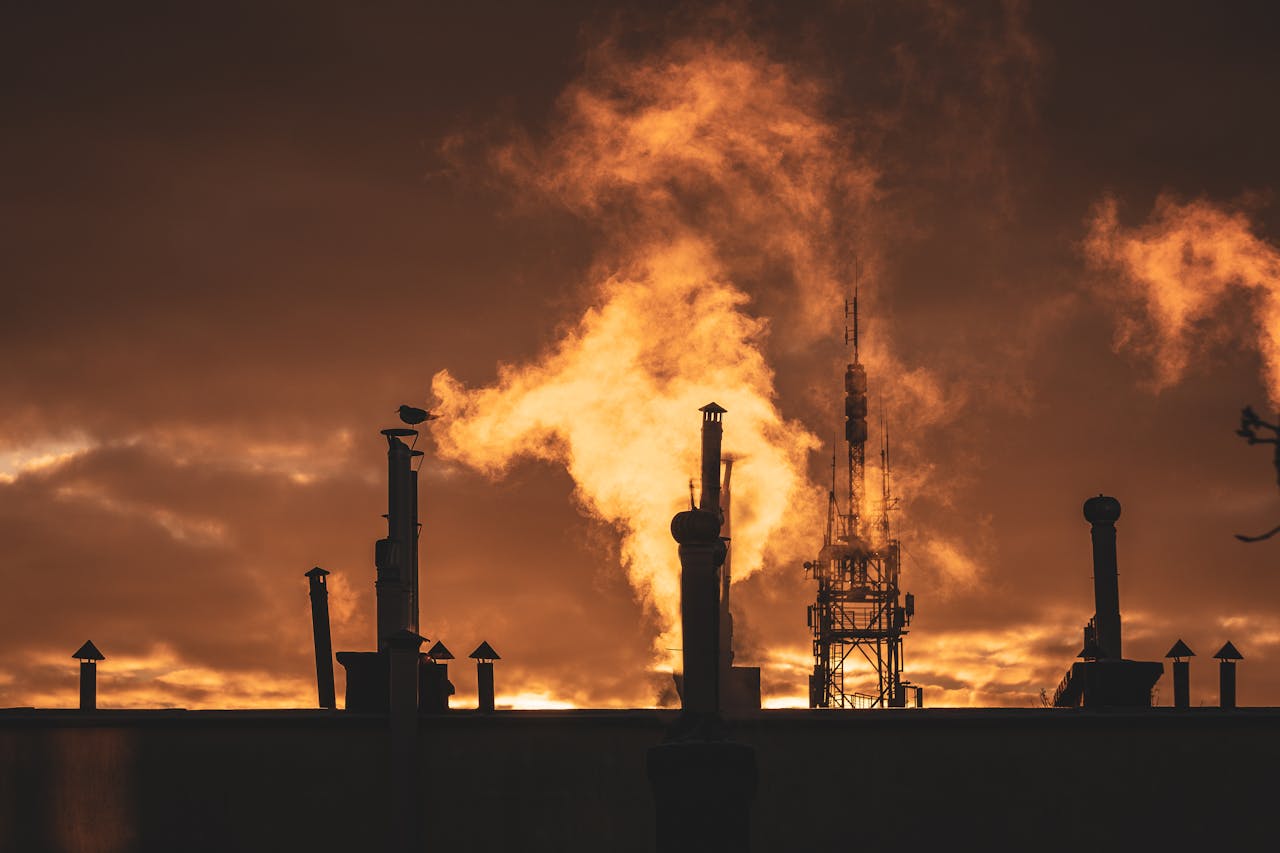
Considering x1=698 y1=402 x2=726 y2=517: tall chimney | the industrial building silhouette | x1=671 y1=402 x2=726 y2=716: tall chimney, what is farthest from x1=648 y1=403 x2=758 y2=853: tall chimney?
x1=698 y1=402 x2=726 y2=517: tall chimney

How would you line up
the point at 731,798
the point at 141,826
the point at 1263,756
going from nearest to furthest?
1. the point at 731,798
2. the point at 1263,756
3. the point at 141,826

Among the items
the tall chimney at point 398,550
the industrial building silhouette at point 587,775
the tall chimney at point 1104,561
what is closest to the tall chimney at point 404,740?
the industrial building silhouette at point 587,775

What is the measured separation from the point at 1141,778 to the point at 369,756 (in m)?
13.1

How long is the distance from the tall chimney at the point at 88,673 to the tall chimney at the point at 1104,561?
1992cm

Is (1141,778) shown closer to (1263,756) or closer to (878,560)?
(1263,756)

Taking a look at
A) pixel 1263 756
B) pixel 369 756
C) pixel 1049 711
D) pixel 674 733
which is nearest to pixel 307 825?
pixel 369 756

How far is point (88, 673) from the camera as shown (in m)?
34.5

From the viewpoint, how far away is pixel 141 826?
30484mm

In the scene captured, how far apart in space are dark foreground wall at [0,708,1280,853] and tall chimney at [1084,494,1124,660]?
5.12m

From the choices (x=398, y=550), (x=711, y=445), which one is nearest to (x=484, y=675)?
(x=398, y=550)

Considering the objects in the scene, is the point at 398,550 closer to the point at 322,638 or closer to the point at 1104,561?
the point at 322,638

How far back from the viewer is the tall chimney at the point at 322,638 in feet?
128

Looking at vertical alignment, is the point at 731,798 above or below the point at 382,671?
below

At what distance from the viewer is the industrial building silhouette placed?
2838 cm
